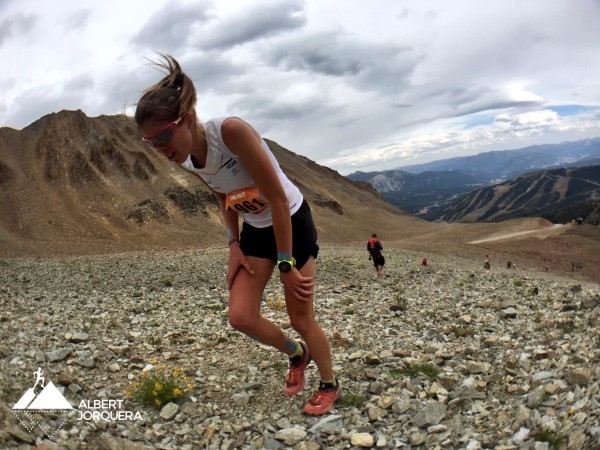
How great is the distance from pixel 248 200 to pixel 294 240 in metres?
0.67

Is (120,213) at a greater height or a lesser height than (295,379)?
greater

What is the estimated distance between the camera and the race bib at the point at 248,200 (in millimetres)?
4781

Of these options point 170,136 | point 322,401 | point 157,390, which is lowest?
point 322,401

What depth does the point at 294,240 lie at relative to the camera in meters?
5.03

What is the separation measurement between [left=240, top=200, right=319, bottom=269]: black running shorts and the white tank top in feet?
0.28

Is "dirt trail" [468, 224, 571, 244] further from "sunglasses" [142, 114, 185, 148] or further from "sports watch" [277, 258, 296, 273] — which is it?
"sunglasses" [142, 114, 185, 148]

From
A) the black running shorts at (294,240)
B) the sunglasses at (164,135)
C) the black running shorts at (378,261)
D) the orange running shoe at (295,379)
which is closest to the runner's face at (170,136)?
the sunglasses at (164,135)

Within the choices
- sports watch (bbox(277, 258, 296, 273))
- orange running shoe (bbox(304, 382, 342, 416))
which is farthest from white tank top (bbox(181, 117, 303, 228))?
orange running shoe (bbox(304, 382, 342, 416))

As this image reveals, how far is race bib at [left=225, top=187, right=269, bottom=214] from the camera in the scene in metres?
4.78

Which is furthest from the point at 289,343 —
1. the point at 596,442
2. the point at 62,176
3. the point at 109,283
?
the point at 62,176

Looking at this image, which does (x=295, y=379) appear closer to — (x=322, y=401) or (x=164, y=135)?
(x=322, y=401)

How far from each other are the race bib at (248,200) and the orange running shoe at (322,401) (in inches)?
92.8

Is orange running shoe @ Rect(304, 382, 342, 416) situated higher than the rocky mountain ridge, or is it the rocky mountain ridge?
the rocky mountain ridge

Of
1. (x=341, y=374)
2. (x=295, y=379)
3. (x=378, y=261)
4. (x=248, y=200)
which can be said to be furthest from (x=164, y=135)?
(x=378, y=261)
